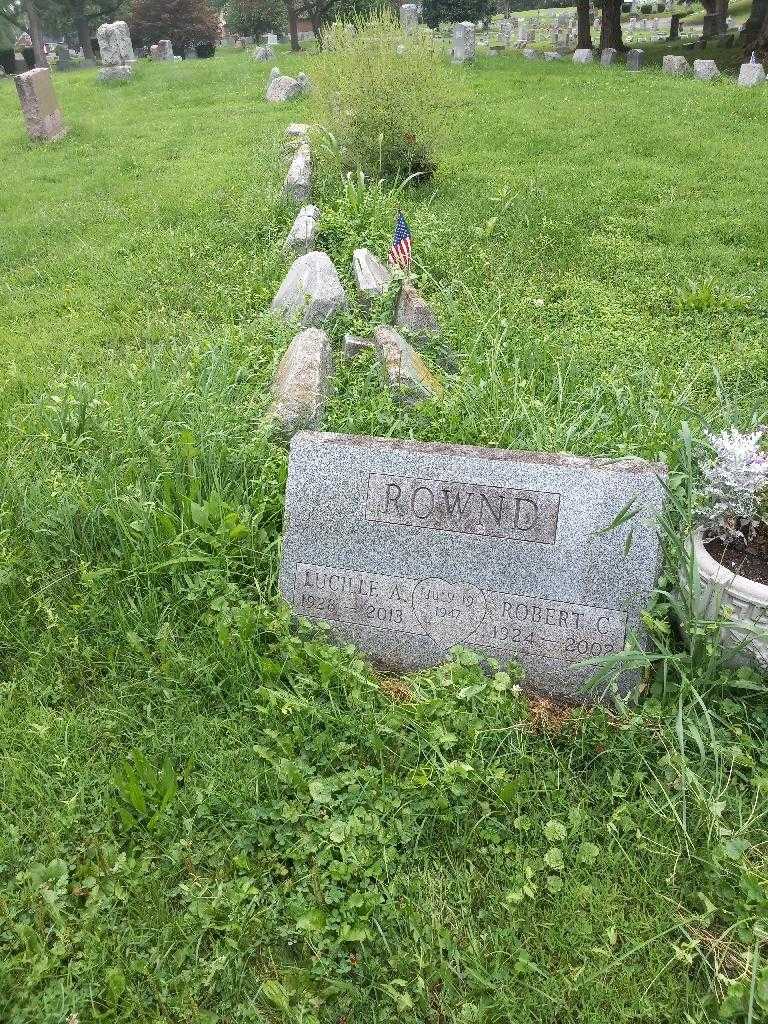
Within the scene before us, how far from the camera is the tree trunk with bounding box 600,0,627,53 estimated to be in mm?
19406

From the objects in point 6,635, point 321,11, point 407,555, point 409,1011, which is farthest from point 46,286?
point 321,11

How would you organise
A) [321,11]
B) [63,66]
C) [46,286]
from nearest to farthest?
1. [46,286]
2. [321,11]
3. [63,66]

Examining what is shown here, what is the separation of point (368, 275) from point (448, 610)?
3.27 meters

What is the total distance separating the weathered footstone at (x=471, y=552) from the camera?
2733mm

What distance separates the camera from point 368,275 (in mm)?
5449

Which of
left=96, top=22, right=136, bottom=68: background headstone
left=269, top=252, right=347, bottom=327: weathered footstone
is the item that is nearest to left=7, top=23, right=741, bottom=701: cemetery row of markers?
left=269, top=252, right=347, bottom=327: weathered footstone

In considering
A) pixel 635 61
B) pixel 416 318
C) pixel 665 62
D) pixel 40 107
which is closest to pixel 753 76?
pixel 665 62

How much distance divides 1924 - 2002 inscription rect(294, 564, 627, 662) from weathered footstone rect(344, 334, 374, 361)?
1883 millimetres

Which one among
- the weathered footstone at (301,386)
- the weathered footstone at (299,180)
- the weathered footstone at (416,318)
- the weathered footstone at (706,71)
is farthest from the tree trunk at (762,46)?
the weathered footstone at (301,386)

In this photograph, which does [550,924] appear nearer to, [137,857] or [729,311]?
[137,857]

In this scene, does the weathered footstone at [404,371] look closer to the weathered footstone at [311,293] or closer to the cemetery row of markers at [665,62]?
the weathered footstone at [311,293]

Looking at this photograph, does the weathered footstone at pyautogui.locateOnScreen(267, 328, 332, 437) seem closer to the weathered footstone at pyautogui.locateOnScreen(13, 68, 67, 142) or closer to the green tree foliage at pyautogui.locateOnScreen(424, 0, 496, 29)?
the weathered footstone at pyautogui.locateOnScreen(13, 68, 67, 142)

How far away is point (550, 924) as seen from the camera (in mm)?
2180

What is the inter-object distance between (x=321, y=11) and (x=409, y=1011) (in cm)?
3262
